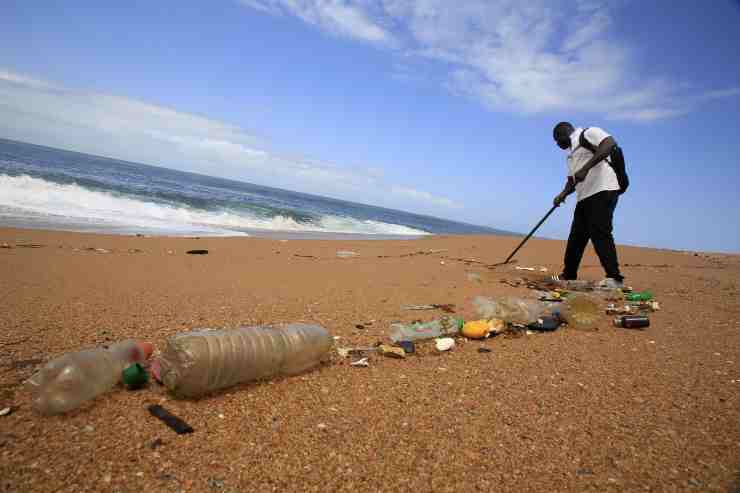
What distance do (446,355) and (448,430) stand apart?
75 cm

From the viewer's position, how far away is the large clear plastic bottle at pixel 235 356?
1.46 metres

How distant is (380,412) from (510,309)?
1.92 metres

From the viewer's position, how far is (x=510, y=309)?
3059 mm

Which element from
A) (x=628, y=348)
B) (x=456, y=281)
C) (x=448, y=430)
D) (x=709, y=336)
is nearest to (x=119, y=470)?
(x=448, y=430)

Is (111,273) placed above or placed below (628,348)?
below

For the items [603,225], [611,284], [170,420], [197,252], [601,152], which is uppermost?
[601,152]

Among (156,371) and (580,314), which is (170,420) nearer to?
(156,371)

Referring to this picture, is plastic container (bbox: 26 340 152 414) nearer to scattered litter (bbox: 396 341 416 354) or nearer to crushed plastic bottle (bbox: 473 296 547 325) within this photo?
scattered litter (bbox: 396 341 416 354)

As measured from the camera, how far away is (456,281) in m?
4.23

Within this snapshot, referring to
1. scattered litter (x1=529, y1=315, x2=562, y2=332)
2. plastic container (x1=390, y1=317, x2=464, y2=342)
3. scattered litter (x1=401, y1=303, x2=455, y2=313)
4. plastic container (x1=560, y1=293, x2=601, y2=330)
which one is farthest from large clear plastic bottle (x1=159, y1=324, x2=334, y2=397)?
plastic container (x1=560, y1=293, x2=601, y2=330)

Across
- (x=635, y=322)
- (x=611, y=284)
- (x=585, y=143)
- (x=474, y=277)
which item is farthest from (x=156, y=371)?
(x=585, y=143)

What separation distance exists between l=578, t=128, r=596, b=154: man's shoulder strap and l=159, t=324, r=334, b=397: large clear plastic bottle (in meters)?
3.36

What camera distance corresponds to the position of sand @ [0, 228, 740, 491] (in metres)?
1.09

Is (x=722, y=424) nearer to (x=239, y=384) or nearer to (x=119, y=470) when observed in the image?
(x=239, y=384)
